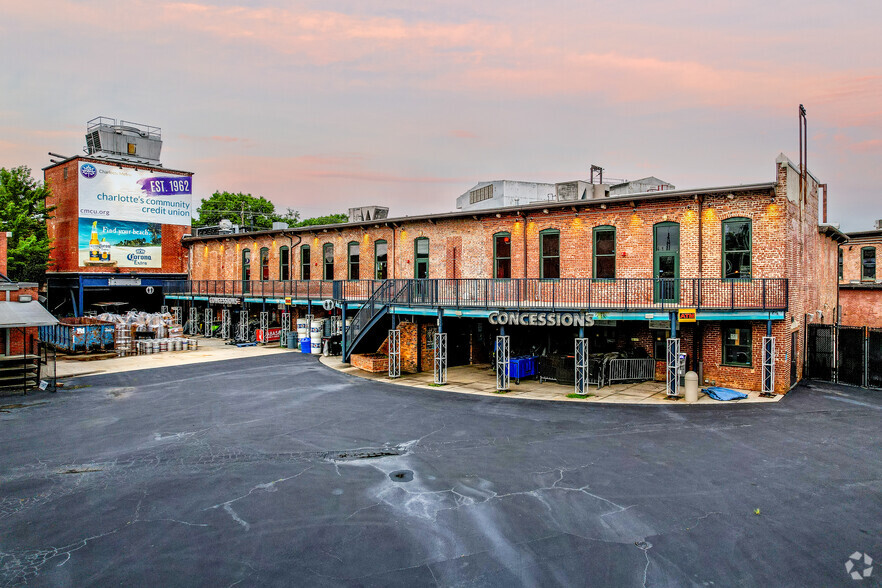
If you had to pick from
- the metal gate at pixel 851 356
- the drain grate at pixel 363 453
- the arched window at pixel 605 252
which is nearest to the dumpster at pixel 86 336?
→ the drain grate at pixel 363 453

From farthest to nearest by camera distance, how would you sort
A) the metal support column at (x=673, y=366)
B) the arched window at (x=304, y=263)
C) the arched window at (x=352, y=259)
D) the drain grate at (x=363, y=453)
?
1. the arched window at (x=304, y=263)
2. the arched window at (x=352, y=259)
3. the metal support column at (x=673, y=366)
4. the drain grate at (x=363, y=453)

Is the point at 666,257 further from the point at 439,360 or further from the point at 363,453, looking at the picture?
the point at 363,453

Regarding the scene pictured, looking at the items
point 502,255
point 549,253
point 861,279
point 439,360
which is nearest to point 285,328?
point 502,255

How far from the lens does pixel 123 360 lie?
26.1 m

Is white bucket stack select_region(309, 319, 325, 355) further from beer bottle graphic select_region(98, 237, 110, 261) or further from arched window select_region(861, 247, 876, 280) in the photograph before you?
arched window select_region(861, 247, 876, 280)

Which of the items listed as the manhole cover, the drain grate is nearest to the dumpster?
the drain grate

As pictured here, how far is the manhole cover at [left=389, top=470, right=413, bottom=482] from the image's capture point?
33.0 ft

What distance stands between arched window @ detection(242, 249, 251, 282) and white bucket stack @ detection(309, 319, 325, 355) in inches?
515

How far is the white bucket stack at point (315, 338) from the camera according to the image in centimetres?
2873

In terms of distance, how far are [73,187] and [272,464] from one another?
1446 inches

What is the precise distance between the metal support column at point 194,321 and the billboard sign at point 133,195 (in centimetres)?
817

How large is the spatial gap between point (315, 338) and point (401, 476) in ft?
64.1

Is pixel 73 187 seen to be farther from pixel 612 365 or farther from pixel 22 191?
pixel 612 365

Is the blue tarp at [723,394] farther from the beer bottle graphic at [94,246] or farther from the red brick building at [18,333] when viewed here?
the beer bottle graphic at [94,246]
